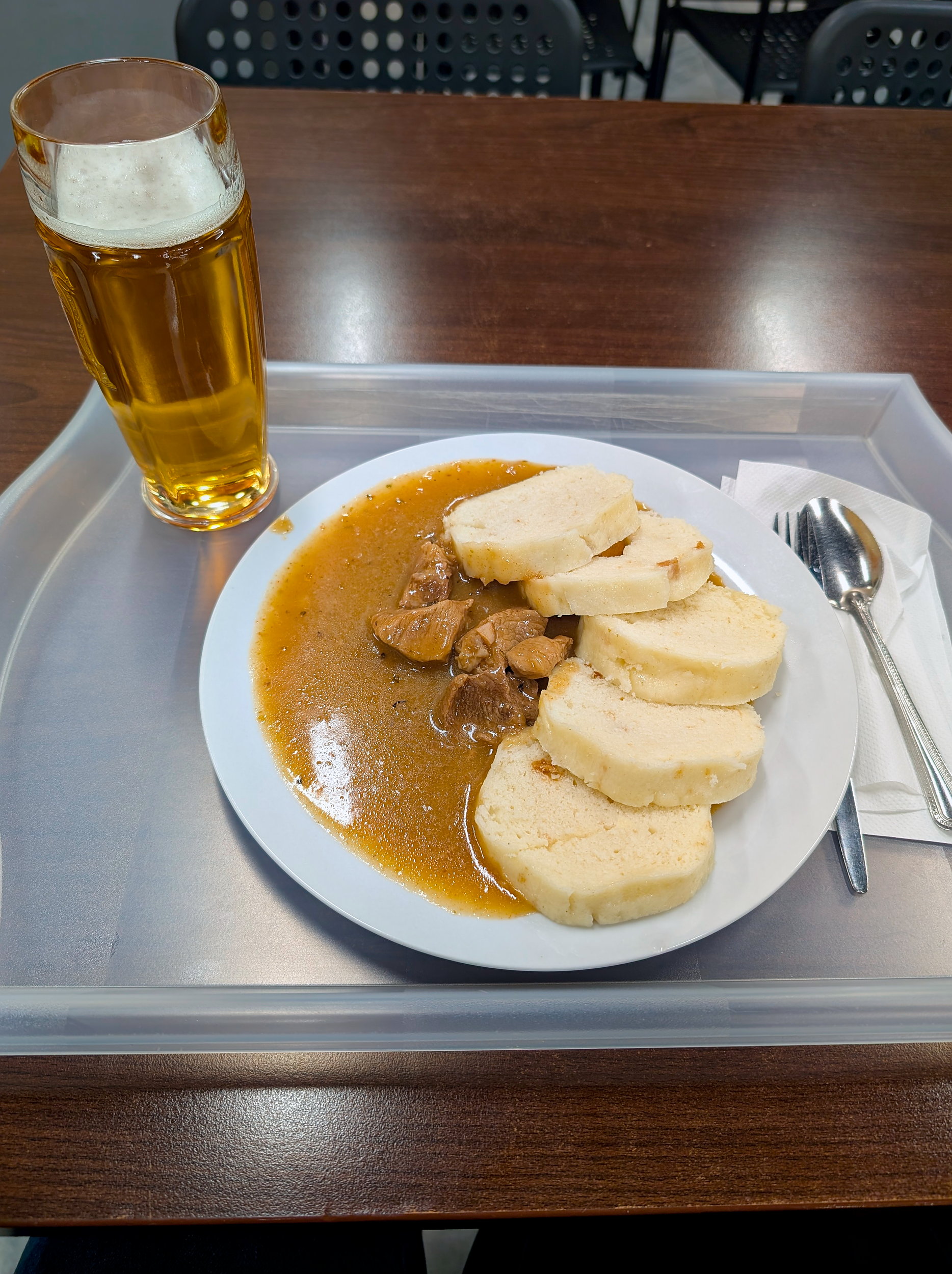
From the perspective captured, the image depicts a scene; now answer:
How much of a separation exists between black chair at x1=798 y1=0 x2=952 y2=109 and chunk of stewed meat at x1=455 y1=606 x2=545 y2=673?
2.24m

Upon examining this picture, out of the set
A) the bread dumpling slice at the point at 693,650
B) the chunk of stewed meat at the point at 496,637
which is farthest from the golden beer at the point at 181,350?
the bread dumpling slice at the point at 693,650

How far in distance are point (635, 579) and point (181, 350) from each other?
2.58ft

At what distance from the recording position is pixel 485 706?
1.37 meters

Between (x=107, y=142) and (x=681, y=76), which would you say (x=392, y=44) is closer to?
(x=107, y=142)

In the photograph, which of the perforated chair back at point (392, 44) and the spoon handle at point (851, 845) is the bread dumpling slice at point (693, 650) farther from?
the perforated chair back at point (392, 44)

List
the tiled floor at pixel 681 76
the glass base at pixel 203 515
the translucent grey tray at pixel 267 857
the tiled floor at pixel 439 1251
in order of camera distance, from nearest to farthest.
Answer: the translucent grey tray at pixel 267 857 < the glass base at pixel 203 515 < the tiled floor at pixel 439 1251 < the tiled floor at pixel 681 76

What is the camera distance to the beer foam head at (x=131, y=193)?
124 cm

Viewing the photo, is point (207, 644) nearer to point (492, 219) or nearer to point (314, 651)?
point (314, 651)

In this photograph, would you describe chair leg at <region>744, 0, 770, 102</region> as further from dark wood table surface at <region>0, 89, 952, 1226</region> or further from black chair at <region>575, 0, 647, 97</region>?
dark wood table surface at <region>0, 89, 952, 1226</region>

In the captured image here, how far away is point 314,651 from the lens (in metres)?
1.44

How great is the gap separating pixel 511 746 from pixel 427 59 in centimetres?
240

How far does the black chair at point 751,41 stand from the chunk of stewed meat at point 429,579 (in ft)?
9.93

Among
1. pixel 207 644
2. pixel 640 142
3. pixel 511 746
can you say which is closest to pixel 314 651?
pixel 207 644

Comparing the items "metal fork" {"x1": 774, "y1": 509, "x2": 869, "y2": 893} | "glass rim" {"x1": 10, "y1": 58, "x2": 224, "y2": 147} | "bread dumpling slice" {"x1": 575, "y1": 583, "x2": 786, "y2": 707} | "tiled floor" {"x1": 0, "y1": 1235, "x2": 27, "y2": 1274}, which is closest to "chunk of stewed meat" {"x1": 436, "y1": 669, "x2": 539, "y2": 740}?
"bread dumpling slice" {"x1": 575, "y1": 583, "x2": 786, "y2": 707}
